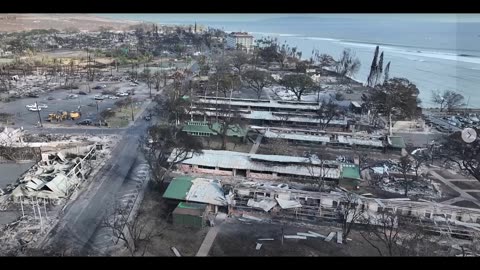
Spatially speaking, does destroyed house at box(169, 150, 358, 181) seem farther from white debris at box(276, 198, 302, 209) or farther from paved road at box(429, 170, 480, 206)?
paved road at box(429, 170, 480, 206)

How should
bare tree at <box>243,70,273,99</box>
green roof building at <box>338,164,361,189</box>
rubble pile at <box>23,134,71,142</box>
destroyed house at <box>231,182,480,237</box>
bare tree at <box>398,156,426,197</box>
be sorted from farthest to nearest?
bare tree at <box>243,70,273,99</box>
rubble pile at <box>23,134,71,142</box>
bare tree at <box>398,156,426,197</box>
green roof building at <box>338,164,361,189</box>
destroyed house at <box>231,182,480,237</box>

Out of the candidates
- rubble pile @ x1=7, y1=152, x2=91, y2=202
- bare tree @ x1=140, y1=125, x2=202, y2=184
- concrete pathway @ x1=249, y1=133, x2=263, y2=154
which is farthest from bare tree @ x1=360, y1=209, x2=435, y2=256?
rubble pile @ x1=7, y1=152, x2=91, y2=202

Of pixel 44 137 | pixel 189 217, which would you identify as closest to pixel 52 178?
pixel 189 217

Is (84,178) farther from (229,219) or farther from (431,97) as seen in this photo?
(431,97)

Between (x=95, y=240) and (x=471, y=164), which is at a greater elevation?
(x=471, y=164)

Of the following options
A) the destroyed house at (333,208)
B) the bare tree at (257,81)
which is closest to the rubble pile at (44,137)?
the destroyed house at (333,208)

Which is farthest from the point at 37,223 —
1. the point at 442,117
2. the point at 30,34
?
the point at 30,34
